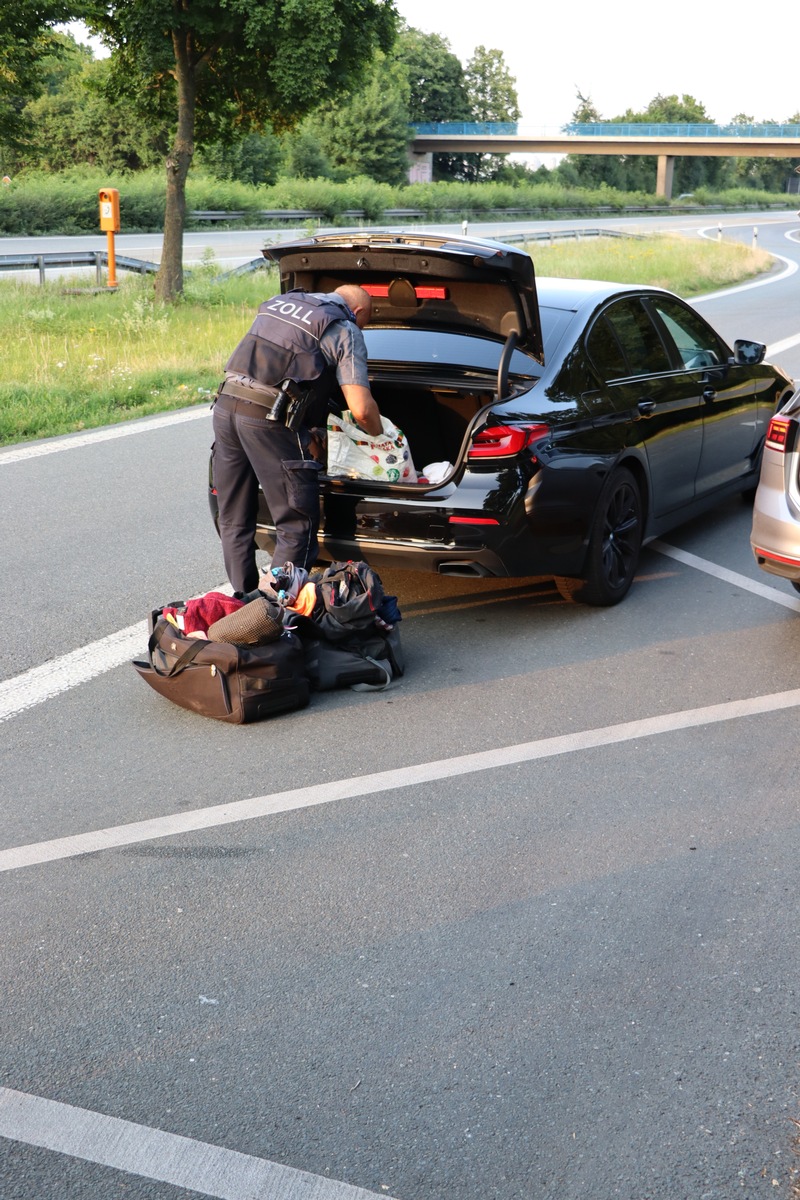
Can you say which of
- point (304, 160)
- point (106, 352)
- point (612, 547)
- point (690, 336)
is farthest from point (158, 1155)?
point (304, 160)

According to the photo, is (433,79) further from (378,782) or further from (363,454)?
(378,782)

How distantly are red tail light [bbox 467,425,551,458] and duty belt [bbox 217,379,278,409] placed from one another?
943 mm

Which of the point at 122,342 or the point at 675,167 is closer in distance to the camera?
the point at 122,342

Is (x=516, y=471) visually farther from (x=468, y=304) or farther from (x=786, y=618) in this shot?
(x=786, y=618)

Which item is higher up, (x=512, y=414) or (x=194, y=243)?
(x=512, y=414)

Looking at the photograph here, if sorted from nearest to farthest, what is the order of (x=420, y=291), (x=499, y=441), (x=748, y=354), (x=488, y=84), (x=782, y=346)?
1. (x=499, y=441)
2. (x=420, y=291)
3. (x=748, y=354)
4. (x=782, y=346)
5. (x=488, y=84)

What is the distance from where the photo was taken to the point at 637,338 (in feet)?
22.7

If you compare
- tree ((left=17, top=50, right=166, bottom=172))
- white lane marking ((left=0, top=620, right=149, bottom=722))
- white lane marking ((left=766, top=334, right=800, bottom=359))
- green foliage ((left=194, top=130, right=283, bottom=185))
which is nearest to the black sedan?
white lane marking ((left=0, top=620, right=149, bottom=722))

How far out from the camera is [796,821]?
4.29m

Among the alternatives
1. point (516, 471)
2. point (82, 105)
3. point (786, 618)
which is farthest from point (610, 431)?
point (82, 105)

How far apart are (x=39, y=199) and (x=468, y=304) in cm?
3833

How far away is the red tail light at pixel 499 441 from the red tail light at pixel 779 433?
1.18 m

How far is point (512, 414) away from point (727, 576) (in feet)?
6.56

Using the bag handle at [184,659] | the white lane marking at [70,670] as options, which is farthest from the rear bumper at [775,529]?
the white lane marking at [70,670]
